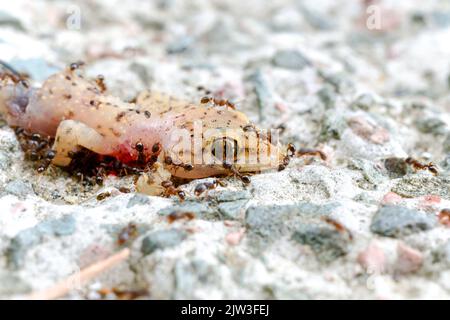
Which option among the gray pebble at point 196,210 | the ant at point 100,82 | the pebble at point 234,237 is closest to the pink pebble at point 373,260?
the pebble at point 234,237

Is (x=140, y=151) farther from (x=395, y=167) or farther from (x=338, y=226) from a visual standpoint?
(x=395, y=167)

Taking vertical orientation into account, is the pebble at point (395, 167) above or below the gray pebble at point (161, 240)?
Result: above

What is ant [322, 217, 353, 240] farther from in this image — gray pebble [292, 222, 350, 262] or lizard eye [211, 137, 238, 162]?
lizard eye [211, 137, 238, 162]

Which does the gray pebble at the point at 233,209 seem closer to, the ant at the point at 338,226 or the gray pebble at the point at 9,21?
the ant at the point at 338,226

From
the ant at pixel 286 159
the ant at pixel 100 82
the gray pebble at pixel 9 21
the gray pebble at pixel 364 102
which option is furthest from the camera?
the gray pebble at pixel 9 21

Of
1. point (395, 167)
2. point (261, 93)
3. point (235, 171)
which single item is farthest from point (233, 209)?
point (261, 93)

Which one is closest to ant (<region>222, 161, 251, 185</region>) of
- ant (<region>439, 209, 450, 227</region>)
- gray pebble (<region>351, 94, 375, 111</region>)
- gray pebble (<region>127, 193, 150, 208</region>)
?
gray pebble (<region>127, 193, 150, 208</region>)

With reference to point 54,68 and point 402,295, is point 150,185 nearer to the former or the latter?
point 402,295
